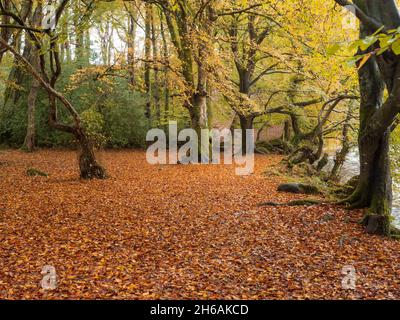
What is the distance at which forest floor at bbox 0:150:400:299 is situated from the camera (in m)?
4.89

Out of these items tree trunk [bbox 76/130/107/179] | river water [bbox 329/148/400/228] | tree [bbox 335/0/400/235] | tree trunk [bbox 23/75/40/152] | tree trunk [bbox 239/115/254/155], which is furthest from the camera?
tree trunk [bbox 239/115/254/155]

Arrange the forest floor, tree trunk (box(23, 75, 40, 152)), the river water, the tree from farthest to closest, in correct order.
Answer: tree trunk (box(23, 75, 40, 152)) < the river water < the tree < the forest floor

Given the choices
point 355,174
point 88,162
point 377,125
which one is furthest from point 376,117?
point 355,174

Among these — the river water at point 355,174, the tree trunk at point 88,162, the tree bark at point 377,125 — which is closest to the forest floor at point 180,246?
the tree bark at point 377,125

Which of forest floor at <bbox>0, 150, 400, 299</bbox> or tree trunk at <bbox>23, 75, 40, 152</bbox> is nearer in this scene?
forest floor at <bbox>0, 150, 400, 299</bbox>

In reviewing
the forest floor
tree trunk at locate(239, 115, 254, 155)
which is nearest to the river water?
the forest floor

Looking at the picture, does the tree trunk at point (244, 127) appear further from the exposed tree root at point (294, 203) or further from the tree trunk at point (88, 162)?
the exposed tree root at point (294, 203)

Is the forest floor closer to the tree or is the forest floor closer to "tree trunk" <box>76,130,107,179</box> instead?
the tree

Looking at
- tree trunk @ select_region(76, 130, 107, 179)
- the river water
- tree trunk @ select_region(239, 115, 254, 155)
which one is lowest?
the river water

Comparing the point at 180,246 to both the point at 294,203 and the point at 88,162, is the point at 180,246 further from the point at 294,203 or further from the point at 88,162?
the point at 88,162

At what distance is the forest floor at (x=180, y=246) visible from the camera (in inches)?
192

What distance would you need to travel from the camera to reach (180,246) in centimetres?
646

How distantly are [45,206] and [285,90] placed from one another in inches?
633
